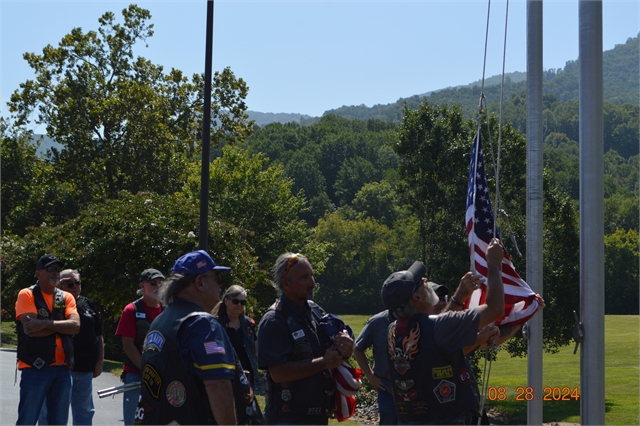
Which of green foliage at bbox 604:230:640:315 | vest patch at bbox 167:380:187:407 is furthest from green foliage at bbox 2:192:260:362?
green foliage at bbox 604:230:640:315

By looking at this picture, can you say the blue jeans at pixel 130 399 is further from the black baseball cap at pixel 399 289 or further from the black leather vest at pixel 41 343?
the black baseball cap at pixel 399 289

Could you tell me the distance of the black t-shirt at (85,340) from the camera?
25.8 feet

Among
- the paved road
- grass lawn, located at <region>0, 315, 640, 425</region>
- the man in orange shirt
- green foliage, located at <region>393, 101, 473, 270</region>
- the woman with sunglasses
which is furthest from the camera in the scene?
green foliage, located at <region>393, 101, 473, 270</region>

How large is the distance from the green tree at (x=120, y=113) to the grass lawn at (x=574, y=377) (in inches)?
305

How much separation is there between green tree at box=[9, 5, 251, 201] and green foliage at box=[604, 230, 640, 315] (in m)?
39.0

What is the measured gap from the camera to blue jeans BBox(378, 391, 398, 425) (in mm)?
6570

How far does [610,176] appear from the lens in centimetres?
10406

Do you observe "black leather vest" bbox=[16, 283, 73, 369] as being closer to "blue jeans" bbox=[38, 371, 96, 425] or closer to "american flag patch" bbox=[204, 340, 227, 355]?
"blue jeans" bbox=[38, 371, 96, 425]

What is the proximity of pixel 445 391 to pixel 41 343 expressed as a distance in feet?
14.1

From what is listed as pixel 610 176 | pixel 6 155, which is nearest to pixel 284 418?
pixel 6 155

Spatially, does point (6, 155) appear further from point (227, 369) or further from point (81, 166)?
point (227, 369)
